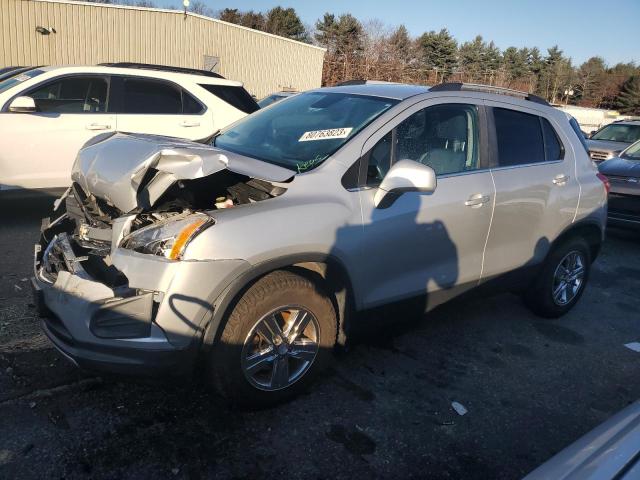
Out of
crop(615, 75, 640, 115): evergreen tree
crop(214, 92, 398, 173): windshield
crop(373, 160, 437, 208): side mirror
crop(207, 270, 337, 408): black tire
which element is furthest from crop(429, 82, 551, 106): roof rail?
crop(615, 75, 640, 115): evergreen tree

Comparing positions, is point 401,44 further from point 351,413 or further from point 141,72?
point 351,413

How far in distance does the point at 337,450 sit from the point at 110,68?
5666 mm

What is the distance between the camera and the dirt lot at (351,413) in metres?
2.62

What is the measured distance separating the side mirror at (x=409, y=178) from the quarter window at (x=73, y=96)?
479 centimetres

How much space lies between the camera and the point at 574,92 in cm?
6788

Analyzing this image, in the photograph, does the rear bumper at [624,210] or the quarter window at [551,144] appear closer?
the quarter window at [551,144]

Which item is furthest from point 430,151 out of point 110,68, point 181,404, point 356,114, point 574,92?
point 574,92

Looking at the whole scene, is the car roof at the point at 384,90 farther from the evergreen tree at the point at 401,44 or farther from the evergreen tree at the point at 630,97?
the evergreen tree at the point at 630,97

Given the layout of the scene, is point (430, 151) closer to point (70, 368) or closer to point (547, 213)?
point (547, 213)

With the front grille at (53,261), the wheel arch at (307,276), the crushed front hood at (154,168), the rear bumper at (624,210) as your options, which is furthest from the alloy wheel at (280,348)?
the rear bumper at (624,210)

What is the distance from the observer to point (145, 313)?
99.3 inches

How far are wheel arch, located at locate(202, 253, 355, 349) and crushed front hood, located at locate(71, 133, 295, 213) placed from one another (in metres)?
0.46

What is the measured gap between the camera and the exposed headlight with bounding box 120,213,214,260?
99.6 inches

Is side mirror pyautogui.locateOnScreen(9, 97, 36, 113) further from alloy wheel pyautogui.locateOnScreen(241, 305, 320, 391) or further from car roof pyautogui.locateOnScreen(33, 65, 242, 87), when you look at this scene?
alloy wheel pyautogui.locateOnScreen(241, 305, 320, 391)
